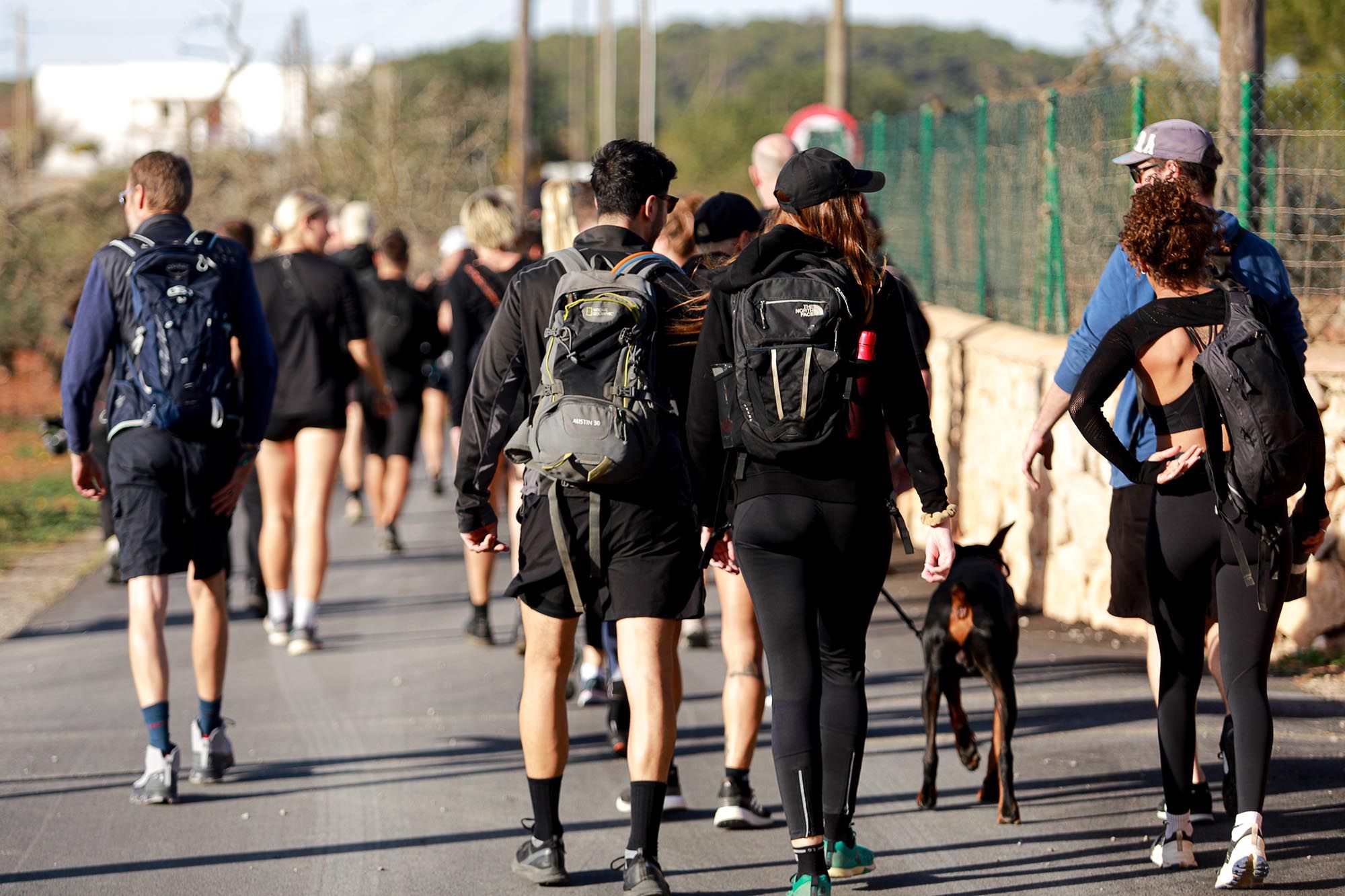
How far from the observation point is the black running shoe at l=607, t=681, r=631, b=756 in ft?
20.9

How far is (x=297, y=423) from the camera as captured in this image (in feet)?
27.8

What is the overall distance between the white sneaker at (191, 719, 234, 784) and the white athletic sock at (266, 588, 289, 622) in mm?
2358

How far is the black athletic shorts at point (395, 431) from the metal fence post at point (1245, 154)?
566cm

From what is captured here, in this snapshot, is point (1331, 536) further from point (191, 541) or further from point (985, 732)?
point (191, 541)

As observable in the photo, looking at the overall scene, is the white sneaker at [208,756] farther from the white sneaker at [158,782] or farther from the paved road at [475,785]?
the white sneaker at [158,782]

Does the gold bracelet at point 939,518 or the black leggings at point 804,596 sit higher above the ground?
the gold bracelet at point 939,518

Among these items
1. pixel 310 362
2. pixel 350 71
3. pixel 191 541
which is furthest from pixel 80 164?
pixel 191 541

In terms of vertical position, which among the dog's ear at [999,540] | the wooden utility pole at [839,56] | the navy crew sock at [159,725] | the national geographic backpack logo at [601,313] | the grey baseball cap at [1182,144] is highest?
the wooden utility pole at [839,56]

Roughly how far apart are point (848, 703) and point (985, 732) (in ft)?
7.22

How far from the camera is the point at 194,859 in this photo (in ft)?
17.3

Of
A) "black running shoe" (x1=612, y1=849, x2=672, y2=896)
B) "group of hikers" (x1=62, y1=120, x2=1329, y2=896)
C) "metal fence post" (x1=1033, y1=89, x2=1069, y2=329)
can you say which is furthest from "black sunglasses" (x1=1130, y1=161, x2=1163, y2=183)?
"metal fence post" (x1=1033, y1=89, x2=1069, y2=329)

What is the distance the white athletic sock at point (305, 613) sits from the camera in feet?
27.5

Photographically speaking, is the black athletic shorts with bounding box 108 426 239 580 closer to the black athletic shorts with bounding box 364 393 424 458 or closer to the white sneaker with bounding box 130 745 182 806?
the white sneaker with bounding box 130 745 182 806

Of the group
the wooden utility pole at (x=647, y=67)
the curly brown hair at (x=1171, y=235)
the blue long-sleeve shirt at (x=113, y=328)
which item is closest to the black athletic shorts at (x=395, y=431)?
the blue long-sleeve shirt at (x=113, y=328)
